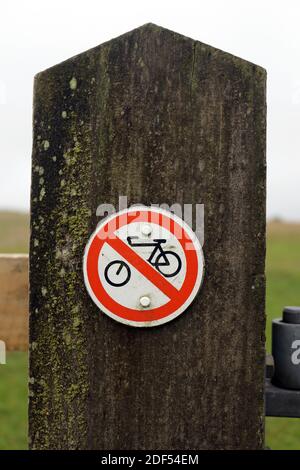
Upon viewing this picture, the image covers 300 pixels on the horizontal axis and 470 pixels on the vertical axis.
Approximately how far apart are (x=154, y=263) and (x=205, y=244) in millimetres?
173

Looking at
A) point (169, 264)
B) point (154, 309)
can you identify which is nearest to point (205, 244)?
point (169, 264)

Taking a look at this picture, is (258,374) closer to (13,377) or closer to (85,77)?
(85,77)

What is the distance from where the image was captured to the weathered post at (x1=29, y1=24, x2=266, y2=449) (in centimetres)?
159

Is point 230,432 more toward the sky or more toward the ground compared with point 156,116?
more toward the ground

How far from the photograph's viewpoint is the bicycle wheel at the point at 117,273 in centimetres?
158

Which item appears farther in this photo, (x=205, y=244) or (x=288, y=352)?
(x=288, y=352)

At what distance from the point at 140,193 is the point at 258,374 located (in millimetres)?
692

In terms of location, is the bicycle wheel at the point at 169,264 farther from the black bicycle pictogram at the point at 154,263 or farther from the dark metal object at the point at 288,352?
the dark metal object at the point at 288,352

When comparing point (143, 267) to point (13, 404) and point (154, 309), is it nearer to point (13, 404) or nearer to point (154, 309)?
point (154, 309)

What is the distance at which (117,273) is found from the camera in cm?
159

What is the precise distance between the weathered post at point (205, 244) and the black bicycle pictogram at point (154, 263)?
0.10 m

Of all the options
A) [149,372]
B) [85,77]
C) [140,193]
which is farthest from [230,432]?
[85,77]

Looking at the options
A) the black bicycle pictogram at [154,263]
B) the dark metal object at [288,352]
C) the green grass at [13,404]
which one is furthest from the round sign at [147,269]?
the green grass at [13,404]
